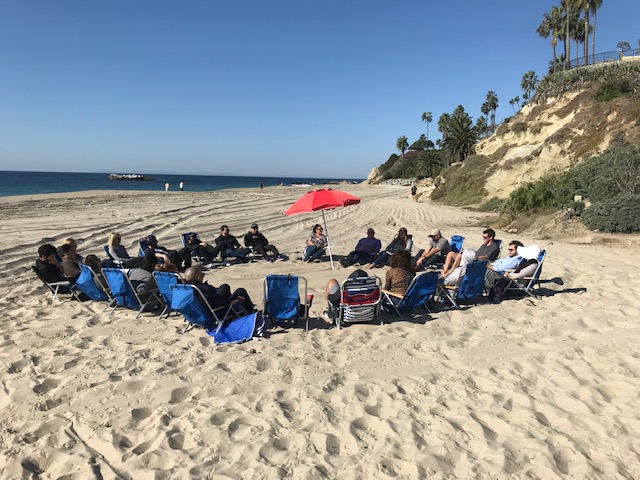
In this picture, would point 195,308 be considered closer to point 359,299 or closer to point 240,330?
point 240,330

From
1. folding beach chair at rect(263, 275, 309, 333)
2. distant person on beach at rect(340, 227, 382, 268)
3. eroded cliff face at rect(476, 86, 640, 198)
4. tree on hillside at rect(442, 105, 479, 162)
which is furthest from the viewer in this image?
tree on hillside at rect(442, 105, 479, 162)

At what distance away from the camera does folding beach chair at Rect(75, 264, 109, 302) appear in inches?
259

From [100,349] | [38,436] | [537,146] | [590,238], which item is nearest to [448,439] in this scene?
[38,436]

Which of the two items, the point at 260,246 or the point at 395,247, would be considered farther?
the point at 260,246

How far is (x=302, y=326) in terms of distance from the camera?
5949 millimetres

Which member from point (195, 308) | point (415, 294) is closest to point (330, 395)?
point (195, 308)

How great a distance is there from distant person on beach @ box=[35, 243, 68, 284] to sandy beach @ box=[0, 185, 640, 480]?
45cm

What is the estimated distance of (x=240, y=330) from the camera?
17.9 feet

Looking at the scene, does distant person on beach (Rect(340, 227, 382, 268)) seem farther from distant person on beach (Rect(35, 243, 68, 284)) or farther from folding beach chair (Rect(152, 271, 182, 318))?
distant person on beach (Rect(35, 243, 68, 284))

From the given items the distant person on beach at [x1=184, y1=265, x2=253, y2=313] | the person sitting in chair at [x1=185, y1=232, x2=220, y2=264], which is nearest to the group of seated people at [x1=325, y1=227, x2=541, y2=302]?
the distant person on beach at [x1=184, y1=265, x2=253, y2=313]

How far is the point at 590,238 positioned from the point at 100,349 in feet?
43.0

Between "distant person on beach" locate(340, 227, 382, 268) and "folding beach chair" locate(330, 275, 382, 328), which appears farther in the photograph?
"distant person on beach" locate(340, 227, 382, 268)

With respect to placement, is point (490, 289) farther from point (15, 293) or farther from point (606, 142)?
point (606, 142)

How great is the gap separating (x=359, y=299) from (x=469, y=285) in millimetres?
2031
